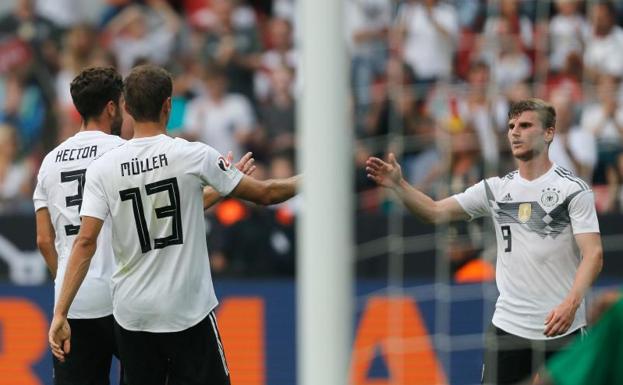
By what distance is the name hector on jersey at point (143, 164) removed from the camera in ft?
19.6

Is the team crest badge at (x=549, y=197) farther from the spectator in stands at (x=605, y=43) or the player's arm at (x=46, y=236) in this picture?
the spectator in stands at (x=605, y=43)

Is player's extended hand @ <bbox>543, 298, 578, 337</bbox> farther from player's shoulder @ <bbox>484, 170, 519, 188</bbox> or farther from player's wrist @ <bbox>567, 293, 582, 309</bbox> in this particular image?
player's shoulder @ <bbox>484, 170, 519, 188</bbox>

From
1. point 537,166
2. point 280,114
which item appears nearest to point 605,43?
point 280,114

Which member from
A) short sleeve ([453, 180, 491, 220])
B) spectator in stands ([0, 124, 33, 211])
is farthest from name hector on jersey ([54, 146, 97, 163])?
spectator in stands ([0, 124, 33, 211])

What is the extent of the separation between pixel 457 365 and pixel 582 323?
367 centimetres

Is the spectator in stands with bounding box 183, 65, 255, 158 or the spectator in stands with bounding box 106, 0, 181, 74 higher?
the spectator in stands with bounding box 106, 0, 181, 74

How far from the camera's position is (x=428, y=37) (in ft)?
35.1

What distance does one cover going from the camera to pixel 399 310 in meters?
10.5

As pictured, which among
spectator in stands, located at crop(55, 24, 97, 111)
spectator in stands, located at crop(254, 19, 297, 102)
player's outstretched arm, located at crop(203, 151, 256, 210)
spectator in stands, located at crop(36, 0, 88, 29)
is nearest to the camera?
player's outstretched arm, located at crop(203, 151, 256, 210)

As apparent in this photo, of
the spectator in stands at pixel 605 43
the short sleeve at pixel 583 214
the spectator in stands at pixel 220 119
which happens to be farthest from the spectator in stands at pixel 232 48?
the short sleeve at pixel 583 214

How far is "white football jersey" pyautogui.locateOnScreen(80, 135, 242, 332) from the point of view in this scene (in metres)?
5.98

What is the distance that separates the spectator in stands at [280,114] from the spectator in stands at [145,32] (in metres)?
1.33

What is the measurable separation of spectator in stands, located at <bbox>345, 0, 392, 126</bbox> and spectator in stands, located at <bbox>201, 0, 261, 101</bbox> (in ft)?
5.13

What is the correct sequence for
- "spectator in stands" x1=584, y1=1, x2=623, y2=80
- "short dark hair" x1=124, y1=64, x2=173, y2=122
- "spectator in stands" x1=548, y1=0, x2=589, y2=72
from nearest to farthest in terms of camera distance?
"short dark hair" x1=124, y1=64, x2=173, y2=122
"spectator in stands" x1=584, y1=1, x2=623, y2=80
"spectator in stands" x1=548, y1=0, x2=589, y2=72
